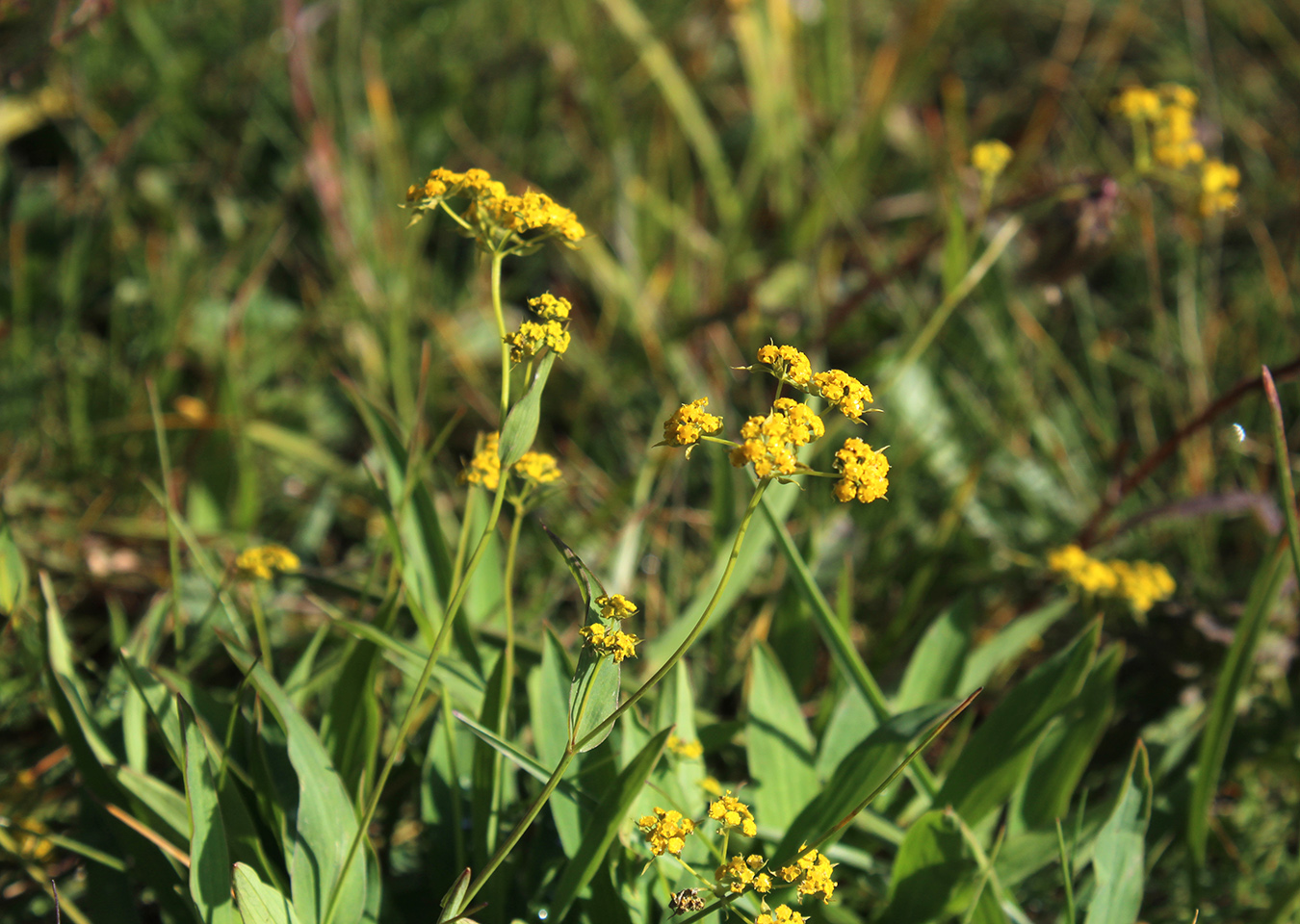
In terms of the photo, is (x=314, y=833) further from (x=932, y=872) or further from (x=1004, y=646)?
(x=1004, y=646)

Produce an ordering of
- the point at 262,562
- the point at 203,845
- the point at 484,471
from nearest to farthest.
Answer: the point at 203,845, the point at 484,471, the point at 262,562

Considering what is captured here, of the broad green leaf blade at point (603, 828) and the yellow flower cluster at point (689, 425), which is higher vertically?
the yellow flower cluster at point (689, 425)

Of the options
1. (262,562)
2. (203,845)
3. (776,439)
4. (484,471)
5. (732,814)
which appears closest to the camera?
(776,439)

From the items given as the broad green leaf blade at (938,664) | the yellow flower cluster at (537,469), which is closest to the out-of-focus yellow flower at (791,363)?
the yellow flower cluster at (537,469)

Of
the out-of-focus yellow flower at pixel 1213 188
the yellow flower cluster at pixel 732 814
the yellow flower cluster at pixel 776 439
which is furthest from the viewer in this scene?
the out-of-focus yellow flower at pixel 1213 188

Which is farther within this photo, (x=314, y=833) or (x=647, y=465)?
(x=647, y=465)

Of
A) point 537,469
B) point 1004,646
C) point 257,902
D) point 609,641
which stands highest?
point 537,469

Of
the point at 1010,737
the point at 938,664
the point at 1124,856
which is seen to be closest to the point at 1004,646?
the point at 938,664

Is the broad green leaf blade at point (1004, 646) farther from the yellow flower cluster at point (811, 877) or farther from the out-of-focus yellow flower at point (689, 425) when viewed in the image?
the out-of-focus yellow flower at point (689, 425)
